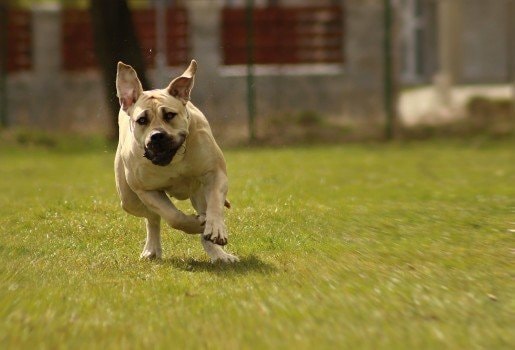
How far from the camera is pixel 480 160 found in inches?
682

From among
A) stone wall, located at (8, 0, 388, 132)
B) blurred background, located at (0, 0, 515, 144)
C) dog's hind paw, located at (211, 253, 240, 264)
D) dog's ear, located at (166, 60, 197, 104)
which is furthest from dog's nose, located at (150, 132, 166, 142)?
stone wall, located at (8, 0, 388, 132)

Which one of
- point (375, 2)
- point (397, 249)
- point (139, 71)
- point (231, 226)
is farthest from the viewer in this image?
point (375, 2)

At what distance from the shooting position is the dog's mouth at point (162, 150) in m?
7.23

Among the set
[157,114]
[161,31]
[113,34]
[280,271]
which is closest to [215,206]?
[280,271]

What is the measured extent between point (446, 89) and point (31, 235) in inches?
695

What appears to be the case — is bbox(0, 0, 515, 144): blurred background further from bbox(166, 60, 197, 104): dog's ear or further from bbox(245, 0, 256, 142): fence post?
bbox(166, 60, 197, 104): dog's ear

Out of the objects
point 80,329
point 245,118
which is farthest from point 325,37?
point 80,329

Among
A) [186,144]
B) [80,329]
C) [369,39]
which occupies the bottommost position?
[80,329]

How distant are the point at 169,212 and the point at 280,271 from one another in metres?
0.90

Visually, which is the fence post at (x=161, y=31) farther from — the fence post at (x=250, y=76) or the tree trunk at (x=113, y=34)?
the fence post at (x=250, y=76)

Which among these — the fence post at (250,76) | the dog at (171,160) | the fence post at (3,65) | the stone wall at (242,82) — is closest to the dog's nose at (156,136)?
the dog at (171,160)

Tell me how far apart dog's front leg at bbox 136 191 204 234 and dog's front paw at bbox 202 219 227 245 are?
0.72 feet

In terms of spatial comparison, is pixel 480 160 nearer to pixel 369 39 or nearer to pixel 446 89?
pixel 369 39

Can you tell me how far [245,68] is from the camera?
21625 millimetres
